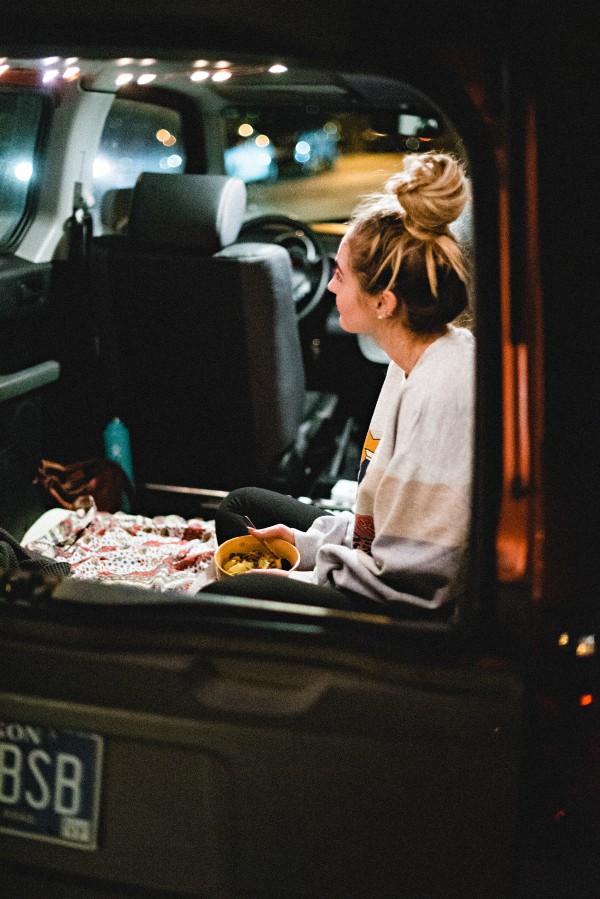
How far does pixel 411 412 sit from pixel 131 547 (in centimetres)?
165

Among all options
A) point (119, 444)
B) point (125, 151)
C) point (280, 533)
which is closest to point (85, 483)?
point (119, 444)

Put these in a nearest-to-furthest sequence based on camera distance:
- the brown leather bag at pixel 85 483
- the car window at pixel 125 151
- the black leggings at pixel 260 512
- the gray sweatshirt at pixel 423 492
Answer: the gray sweatshirt at pixel 423 492 < the black leggings at pixel 260 512 < the brown leather bag at pixel 85 483 < the car window at pixel 125 151

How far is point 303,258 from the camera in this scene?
444 cm

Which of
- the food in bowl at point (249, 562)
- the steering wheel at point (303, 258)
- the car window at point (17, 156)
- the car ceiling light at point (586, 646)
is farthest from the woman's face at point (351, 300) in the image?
the steering wheel at point (303, 258)

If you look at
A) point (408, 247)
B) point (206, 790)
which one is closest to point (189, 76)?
point (408, 247)

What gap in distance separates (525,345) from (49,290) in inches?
106

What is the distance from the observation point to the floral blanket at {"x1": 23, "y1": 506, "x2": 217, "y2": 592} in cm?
274

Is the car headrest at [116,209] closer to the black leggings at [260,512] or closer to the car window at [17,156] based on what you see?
A: the car window at [17,156]

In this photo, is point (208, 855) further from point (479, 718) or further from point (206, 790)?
point (479, 718)

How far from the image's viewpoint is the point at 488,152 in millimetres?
1032

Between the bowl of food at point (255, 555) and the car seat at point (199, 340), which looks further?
the car seat at point (199, 340)

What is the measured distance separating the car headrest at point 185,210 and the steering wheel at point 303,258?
1.10 metres

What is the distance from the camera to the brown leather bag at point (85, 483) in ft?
10.9

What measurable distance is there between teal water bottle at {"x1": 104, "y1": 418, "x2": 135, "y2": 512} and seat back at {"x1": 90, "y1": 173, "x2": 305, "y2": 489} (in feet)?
0.14
